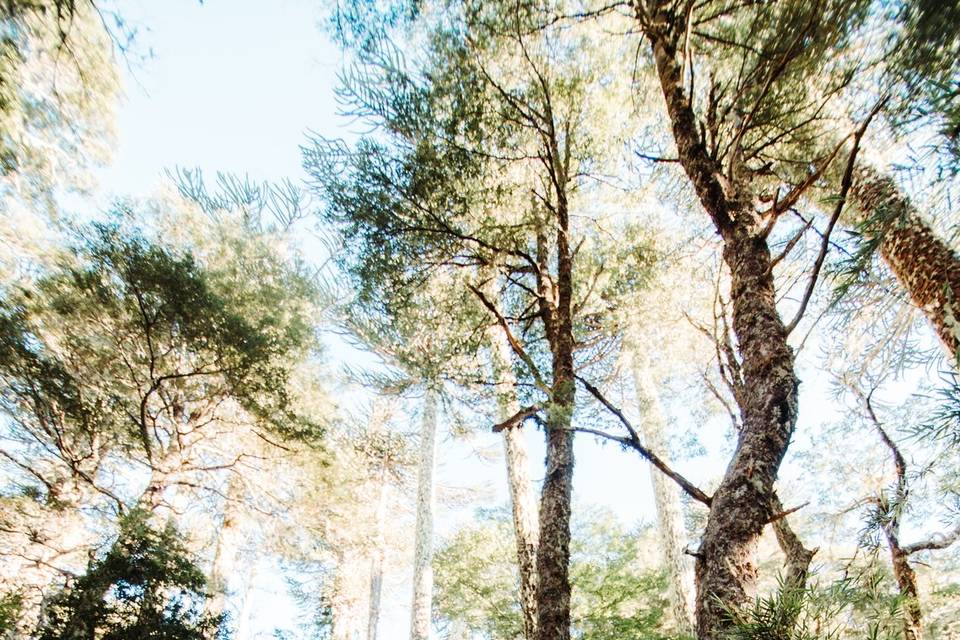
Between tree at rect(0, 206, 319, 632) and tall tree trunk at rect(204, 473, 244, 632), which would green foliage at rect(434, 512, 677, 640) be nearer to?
tall tree trunk at rect(204, 473, 244, 632)

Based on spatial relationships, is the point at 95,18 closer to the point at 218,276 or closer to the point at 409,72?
the point at 218,276

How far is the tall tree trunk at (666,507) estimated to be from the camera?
21.0 feet

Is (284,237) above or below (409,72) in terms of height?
above

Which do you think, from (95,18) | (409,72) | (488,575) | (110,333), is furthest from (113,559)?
(488,575)

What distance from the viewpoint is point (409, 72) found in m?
3.98

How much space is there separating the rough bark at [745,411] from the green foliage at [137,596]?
5.33 m

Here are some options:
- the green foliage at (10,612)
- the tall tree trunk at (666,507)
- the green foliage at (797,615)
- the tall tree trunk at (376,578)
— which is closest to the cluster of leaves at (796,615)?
the green foliage at (797,615)

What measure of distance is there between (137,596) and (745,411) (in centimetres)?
578

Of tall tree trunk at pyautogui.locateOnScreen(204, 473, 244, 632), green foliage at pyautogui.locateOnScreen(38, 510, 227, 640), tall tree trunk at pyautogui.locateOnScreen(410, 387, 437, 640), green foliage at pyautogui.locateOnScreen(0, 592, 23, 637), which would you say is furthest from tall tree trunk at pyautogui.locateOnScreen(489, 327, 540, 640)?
green foliage at pyautogui.locateOnScreen(0, 592, 23, 637)

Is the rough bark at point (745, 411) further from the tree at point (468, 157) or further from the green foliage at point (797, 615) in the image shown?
the tree at point (468, 157)

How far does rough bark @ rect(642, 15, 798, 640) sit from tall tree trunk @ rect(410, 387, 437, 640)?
4.79m

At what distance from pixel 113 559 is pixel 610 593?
27.2 ft

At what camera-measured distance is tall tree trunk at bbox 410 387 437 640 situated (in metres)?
7.29

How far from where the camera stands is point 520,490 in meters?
5.78
